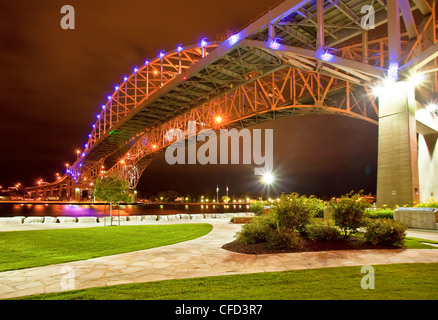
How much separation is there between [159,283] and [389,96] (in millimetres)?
14313

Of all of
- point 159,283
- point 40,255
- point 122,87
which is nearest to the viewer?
point 159,283

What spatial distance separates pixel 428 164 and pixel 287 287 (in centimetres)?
2332

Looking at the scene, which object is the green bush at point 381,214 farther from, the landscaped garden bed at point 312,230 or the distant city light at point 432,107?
the distant city light at point 432,107

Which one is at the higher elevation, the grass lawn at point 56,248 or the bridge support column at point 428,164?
the bridge support column at point 428,164

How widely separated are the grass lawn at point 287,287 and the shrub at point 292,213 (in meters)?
3.45

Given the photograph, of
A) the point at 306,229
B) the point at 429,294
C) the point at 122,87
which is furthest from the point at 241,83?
the point at 122,87

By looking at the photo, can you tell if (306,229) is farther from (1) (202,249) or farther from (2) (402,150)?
(2) (402,150)

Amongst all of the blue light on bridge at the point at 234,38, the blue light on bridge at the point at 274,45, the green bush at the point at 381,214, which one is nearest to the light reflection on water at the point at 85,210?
the blue light on bridge at the point at 234,38

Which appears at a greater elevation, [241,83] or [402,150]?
[241,83]

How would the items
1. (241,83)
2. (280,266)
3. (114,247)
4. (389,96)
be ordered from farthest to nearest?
(241,83), (389,96), (114,247), (280,266)

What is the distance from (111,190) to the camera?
52.7 feet

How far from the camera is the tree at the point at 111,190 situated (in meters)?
16.1

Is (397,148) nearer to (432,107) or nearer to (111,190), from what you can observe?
(432,107)

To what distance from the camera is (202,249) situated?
7953 millimetres
